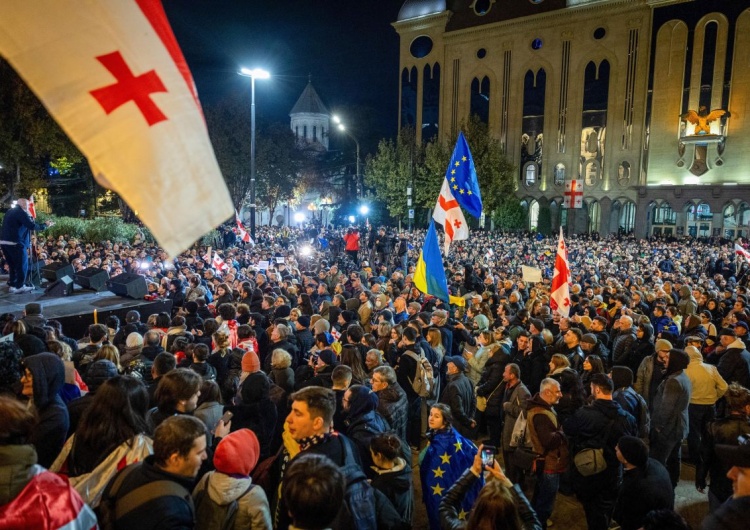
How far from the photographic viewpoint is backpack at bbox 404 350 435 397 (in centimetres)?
602

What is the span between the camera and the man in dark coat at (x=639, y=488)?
11.4 feet

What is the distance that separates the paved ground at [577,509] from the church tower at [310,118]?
2814 inches

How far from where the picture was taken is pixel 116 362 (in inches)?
197

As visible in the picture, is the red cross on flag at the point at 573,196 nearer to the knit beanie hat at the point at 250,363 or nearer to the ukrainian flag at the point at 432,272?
the ukrainian flag at the point at 432,272

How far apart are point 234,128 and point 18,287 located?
3007cm

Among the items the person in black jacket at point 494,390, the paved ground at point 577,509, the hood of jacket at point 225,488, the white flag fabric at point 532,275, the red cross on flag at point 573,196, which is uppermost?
the red cross on flag at point 573,196

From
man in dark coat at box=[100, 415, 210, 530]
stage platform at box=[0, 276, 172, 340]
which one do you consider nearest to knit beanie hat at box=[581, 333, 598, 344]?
man in dark coat at box=[100, 415, 210, 530]

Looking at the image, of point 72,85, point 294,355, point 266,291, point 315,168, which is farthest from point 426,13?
point 72,85

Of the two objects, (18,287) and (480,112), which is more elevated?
(480,112)

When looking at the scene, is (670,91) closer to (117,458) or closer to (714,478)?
(714,478)

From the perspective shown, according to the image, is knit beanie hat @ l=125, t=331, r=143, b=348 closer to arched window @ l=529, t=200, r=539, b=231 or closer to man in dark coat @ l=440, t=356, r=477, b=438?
man in dark coat @ l=440, t=356, r=477, b=438

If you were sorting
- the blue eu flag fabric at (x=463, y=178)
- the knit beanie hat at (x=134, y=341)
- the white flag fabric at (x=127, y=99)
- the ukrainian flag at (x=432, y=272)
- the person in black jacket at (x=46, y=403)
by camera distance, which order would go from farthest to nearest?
the blue eu flag fabric at (x=463, y=178) → the ukrainian flag at (x=432, y=272) → the knit beanie hat at (x=134, y=341) → the person in black jacket at (x=46, y=403) → the white flag fabric at (x=127, y=99)

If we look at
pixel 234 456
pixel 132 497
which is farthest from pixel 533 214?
pixel 132 497

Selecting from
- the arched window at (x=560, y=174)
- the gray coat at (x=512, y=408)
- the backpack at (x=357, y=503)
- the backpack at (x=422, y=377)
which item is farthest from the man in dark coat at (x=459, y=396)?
the arched window at (x=560, y=174)
